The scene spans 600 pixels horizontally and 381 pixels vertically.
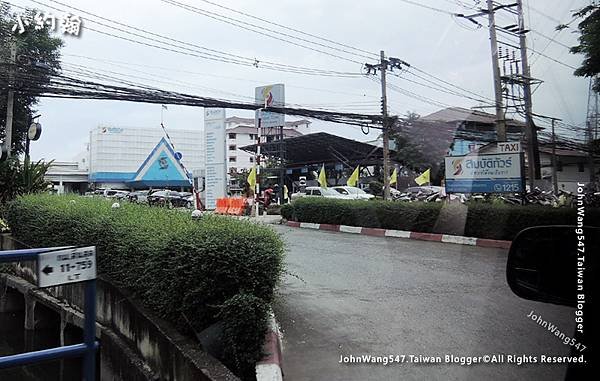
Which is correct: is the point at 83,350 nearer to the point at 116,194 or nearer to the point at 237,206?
Answer: the point at 237,206

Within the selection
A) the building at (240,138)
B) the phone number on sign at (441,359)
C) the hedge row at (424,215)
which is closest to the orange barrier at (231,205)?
the hedge row at (424,215)

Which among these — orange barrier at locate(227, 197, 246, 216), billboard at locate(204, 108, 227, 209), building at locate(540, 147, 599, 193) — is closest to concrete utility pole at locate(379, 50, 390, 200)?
building at locate(540, 147, 599, 193)

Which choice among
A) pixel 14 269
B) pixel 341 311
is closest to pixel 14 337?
pixel 14 269

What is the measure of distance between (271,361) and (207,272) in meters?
0.82

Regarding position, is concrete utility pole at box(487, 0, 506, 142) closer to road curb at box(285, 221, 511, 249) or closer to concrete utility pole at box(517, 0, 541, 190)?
concrete utility pole at box(517, 0, 541, 190)

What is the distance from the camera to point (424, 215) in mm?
9781

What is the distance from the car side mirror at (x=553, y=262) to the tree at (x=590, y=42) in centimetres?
66

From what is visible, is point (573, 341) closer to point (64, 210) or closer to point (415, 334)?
point (415, 334)

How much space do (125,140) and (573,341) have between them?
4838 cm

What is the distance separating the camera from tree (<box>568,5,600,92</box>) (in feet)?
5.46

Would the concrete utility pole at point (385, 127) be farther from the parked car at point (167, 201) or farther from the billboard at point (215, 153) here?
the billboard at point (215, 153)

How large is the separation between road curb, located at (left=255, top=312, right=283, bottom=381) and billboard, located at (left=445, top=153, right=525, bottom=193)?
7.30 ft

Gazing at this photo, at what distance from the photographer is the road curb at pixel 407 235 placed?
6242mm

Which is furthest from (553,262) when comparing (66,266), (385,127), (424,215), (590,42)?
(424,215)
